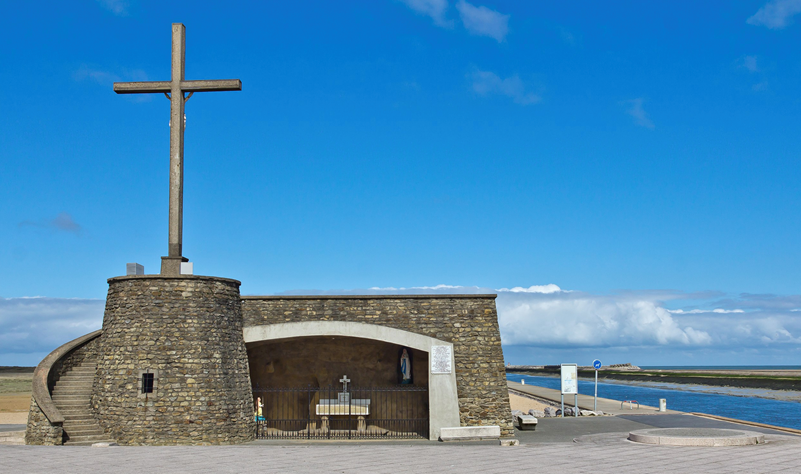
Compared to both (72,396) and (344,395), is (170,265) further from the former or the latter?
(344,395)

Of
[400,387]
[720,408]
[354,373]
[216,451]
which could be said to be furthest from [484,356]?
[720,408]

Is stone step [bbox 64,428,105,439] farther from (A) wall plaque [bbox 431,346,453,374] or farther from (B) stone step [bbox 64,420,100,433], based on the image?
(A) wall plaque [bbox 431,346,453,374]

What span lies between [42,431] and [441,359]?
34.7 ft

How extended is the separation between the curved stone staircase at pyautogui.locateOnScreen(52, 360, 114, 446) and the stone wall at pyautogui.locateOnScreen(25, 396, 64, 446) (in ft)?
0.89

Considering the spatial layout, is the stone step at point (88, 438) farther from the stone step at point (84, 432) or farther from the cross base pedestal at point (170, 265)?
the cross base pedestal at point (170, 265)

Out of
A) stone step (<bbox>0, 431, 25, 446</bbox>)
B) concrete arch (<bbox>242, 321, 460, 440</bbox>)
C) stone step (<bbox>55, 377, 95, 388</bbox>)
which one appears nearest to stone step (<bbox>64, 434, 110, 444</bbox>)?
stone step (<bbox>0, 431, 25, 446</bbox>)

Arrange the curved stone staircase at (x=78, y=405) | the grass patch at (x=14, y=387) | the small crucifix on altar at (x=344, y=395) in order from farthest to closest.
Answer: the grass patch at (x=14, y=387) → the small crucifix on altar at (x=344, y=395) → the curved stone staircase at (x=78, y=405)

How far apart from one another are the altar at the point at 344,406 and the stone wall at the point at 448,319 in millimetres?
2387

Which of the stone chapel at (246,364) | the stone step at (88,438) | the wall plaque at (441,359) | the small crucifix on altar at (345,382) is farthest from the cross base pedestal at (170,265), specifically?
the wall plaque at (441,359)

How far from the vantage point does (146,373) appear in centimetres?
1658

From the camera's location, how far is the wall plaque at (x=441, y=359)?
18672 mm

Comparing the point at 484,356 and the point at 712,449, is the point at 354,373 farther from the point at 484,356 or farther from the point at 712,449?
the point at 712,449

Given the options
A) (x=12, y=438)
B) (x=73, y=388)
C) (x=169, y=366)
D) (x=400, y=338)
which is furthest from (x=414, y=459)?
(x=12, y=438)

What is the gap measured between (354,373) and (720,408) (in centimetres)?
3061
